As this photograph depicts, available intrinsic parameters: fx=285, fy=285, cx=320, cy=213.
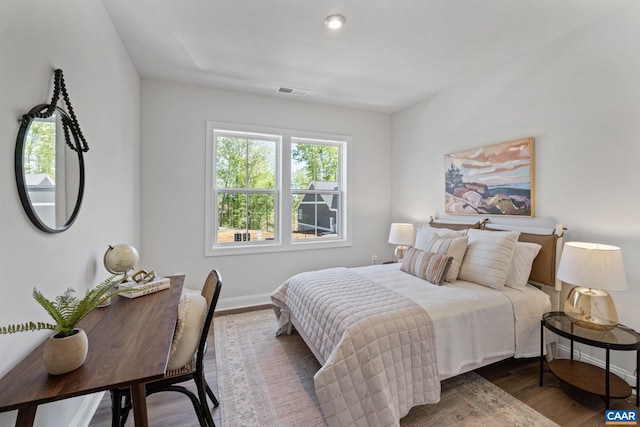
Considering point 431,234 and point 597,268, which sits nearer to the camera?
point 597,268

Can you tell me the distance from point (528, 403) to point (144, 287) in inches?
106

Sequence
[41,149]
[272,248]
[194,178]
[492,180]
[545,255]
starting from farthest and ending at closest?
[272,248], [194,178], [492,180], [545,255], [41,149]

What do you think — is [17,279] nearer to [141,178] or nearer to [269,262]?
[141,178]

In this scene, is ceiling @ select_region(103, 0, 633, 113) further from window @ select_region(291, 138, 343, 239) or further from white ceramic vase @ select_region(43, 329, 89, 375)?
white ceramic vase @ select_region(43, 329, 89, 375)

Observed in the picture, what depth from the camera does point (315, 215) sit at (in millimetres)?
4195

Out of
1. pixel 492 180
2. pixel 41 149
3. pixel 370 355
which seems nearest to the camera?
pixel 41 149

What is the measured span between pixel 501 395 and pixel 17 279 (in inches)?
111

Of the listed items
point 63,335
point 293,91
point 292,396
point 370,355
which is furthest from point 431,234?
point 63,335

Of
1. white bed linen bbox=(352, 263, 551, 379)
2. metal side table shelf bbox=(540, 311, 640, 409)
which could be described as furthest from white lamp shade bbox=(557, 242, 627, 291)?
white bed linen bbox=(352, 263, 551, 379)

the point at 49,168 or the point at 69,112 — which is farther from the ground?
the point at 69,112

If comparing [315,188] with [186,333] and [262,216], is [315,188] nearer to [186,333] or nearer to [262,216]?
[262,216]

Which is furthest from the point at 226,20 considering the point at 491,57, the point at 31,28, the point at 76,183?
the point at 491,57

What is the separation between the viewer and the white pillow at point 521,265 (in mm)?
2400

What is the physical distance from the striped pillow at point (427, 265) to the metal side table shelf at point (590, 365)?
0.76m
